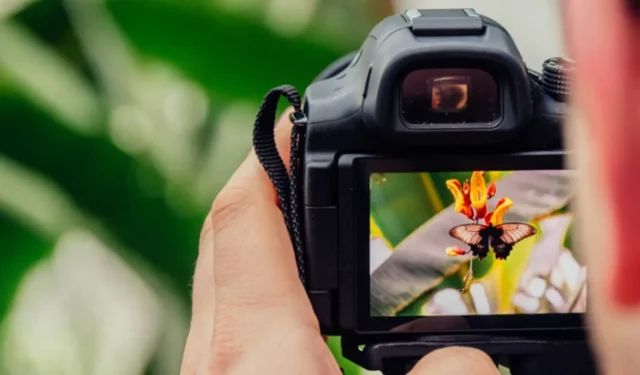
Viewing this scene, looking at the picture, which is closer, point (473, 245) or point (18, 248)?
point (473, 245)

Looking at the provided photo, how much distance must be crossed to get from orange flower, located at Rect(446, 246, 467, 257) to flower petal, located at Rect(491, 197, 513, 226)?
3 centimetres

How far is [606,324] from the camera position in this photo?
179 mm

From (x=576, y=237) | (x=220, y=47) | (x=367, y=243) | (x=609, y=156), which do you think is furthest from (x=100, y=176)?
(x=609, y=156)

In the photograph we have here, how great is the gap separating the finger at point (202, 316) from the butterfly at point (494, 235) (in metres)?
0.19

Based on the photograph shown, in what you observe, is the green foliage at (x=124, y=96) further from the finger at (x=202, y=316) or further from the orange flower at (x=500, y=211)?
the orange flower at (x=500, y=211)

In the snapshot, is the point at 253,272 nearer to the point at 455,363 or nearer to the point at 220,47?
the point at 455,363

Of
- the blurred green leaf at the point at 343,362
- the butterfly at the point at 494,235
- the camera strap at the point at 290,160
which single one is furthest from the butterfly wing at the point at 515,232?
the blurred green leaf at the point at 343,362

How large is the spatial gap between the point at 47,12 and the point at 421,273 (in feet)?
1.81

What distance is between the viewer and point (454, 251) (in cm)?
51

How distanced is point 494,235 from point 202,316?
23 cm

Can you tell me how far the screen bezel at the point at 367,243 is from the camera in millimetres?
496

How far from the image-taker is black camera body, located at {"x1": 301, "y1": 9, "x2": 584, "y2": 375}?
0.49 meters

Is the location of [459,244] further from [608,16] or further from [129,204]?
[129,204]

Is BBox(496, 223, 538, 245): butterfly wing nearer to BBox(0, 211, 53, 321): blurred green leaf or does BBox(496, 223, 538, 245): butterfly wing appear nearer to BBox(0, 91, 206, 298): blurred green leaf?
BBox(0, 91, 206, 298): blurred green leaf
